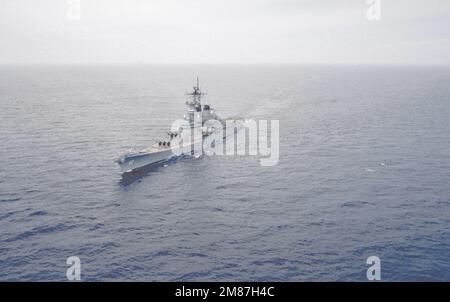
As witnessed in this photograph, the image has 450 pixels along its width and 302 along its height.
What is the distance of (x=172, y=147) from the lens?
9638 centimetres

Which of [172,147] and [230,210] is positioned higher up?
[172,147]

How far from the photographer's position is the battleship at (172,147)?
83.5m

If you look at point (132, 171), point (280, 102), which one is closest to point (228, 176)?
point (132, 171)

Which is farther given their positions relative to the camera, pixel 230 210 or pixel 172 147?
pixel 172 147

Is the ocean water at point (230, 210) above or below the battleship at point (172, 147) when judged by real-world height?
below

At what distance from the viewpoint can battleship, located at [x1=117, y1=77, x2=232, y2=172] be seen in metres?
83.5

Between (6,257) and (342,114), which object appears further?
(342,114)

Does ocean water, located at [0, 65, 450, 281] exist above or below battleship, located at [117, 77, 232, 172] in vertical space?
below

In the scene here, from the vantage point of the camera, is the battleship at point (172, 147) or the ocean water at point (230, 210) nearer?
the ocean water at point (230, 210)

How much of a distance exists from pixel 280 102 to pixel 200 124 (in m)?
86.7

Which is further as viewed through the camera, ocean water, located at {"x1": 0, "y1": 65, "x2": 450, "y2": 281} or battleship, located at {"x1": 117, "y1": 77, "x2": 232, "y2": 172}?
battleship, located at {"x1": 117, "y1": 77, "x2": 232, "y2": 172}

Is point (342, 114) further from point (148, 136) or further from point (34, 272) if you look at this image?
point (34, 272)

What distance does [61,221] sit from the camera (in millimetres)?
58125
